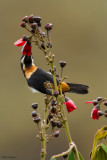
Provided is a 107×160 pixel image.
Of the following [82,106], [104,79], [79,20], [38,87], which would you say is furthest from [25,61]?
[79,20]

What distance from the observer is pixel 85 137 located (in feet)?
23.2

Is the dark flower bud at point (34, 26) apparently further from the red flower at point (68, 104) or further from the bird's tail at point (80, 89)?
the bird's tail at point (80, 89)

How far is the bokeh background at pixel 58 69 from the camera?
7000 mm

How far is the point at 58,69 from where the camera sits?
740 centimetres

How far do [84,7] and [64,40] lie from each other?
10.7 feet

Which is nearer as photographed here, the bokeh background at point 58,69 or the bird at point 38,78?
the bird at point 38,78

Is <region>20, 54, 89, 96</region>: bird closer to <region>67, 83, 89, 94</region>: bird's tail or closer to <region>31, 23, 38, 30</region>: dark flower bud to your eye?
<region>67, 83, 89, 94</region>: bird's tail

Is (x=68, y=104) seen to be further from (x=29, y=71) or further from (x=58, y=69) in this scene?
(x=58, y=69)

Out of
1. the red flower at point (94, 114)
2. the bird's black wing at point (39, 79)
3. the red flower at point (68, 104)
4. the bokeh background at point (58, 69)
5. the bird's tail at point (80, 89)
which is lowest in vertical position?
the red flower at point (94, 114)

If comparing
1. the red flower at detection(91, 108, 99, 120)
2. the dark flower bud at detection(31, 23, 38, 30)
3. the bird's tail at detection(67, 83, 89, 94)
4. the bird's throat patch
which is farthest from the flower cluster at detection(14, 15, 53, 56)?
the bird's throat patch

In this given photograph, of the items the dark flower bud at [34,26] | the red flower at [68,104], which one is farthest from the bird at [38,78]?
the dark flower bud at [34,26]

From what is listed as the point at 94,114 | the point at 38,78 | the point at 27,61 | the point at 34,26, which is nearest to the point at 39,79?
the point at 38,78

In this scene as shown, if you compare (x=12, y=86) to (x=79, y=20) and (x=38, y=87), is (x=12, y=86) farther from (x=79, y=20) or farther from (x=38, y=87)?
(x=38, y=87)

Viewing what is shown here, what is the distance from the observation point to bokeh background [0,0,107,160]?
700cm
